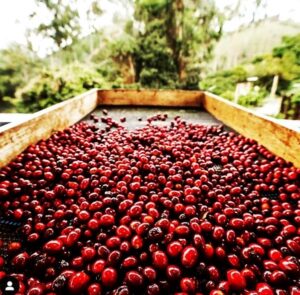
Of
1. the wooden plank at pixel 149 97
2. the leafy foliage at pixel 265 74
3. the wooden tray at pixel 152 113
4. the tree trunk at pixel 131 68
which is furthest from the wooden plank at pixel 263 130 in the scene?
the leafy foliage at pixel 265 74

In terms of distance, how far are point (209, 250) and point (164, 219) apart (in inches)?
9.3

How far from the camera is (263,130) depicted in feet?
7.43

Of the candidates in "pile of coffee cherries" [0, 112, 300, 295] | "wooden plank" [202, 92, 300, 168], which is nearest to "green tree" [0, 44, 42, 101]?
"wooden plank" [202, 92, 300, 168]

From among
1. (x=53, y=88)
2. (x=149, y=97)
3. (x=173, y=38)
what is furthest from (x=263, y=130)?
(x=173, y=38)

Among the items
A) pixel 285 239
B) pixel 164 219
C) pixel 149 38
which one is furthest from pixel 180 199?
pixel 149 38

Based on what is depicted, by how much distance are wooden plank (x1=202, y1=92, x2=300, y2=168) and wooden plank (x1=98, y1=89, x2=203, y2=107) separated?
775 mm

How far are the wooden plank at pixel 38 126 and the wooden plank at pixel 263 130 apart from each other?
1.75m

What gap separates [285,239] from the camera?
3.82 ft

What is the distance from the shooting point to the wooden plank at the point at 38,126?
1731 mm

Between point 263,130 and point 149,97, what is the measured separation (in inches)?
88.3

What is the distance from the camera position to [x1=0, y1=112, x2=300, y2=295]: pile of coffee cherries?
0.94 metres

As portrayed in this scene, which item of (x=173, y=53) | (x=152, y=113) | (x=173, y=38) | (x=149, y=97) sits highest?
(x=173, y=38)

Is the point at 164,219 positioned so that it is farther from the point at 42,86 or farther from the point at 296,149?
the point at 42,86

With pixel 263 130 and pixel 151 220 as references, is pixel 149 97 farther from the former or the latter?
pixel 151 220
